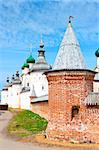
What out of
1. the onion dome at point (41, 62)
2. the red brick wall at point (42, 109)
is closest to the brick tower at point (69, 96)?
the red brick wall at point (42, 109)

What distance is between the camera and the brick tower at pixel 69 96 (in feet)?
51.4

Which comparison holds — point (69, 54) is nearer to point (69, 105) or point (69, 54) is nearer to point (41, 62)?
point (69, 105)

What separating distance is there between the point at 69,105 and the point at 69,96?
41 cm

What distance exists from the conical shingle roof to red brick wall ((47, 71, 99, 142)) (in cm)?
38

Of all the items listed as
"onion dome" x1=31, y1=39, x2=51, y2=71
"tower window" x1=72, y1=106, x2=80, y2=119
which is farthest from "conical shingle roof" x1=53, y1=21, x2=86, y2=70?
"onion dome" x1=31, y1=39, x2=51, y2=71

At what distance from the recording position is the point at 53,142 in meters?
15.5

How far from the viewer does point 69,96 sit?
15.8 metres

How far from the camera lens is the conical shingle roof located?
16.2m

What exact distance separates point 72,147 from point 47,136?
2.21 m

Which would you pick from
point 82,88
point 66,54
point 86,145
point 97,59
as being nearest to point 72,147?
point 86,145

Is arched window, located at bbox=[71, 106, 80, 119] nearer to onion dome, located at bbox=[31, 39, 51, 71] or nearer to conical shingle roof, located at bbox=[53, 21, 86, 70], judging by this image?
conical shingle roof, located at bbox=[53, 21, 86, 70]

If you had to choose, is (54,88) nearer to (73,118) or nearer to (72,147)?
(73,118)

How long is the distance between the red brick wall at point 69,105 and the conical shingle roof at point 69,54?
0.38 meters

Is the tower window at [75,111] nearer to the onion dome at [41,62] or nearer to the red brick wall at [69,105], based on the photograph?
the red brick wall at [69,105]
